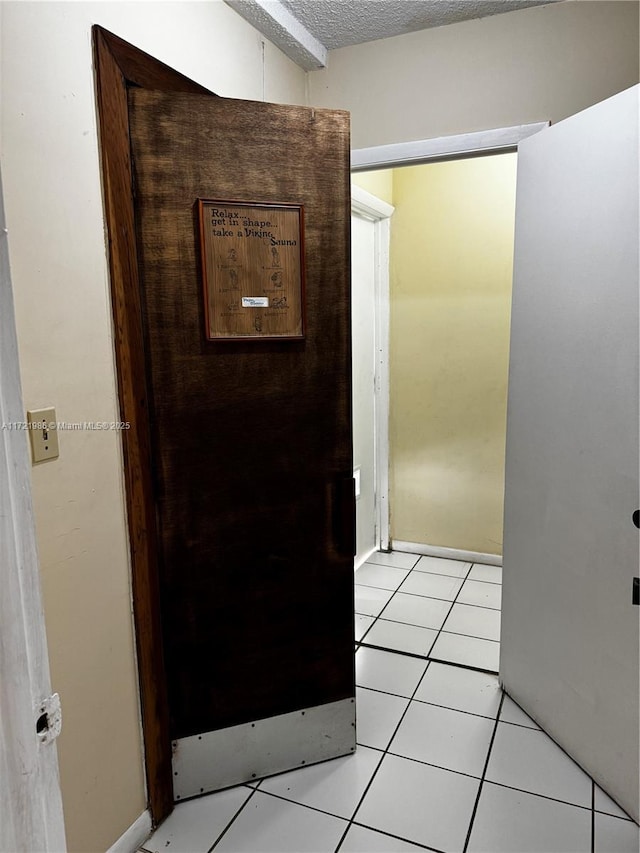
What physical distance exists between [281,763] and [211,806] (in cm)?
26

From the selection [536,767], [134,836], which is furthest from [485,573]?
[134,836]

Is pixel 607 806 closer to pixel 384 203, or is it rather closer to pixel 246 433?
pixel 246 433

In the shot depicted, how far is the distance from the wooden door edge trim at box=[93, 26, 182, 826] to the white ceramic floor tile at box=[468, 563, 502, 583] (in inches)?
87.2

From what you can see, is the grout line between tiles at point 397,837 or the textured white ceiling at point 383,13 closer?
the grout line between tiles at point 397,837

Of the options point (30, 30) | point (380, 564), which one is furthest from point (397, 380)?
point (30, 30)

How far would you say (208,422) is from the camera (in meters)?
1.78

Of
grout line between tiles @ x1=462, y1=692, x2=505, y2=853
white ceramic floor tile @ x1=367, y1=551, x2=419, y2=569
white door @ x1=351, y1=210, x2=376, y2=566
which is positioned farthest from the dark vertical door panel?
white ceramic floor tile @ x1=367, y1=551, x2=419, y2=569

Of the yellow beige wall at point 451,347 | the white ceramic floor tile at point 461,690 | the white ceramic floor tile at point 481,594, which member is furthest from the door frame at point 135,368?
the yellow beige wall at point 451,347

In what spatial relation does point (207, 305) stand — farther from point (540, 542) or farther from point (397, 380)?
point (397, 380)

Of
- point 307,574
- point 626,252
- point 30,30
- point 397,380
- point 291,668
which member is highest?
point 30,30

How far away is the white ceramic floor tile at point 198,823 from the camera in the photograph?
5.72 feet

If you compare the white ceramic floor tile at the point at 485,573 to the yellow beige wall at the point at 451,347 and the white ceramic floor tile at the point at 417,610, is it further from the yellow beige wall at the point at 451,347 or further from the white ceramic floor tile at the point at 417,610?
the white ceramic floor tile at the point at 417,610

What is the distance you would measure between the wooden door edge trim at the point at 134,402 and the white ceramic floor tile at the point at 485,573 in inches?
87.2

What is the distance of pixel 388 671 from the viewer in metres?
2.62
